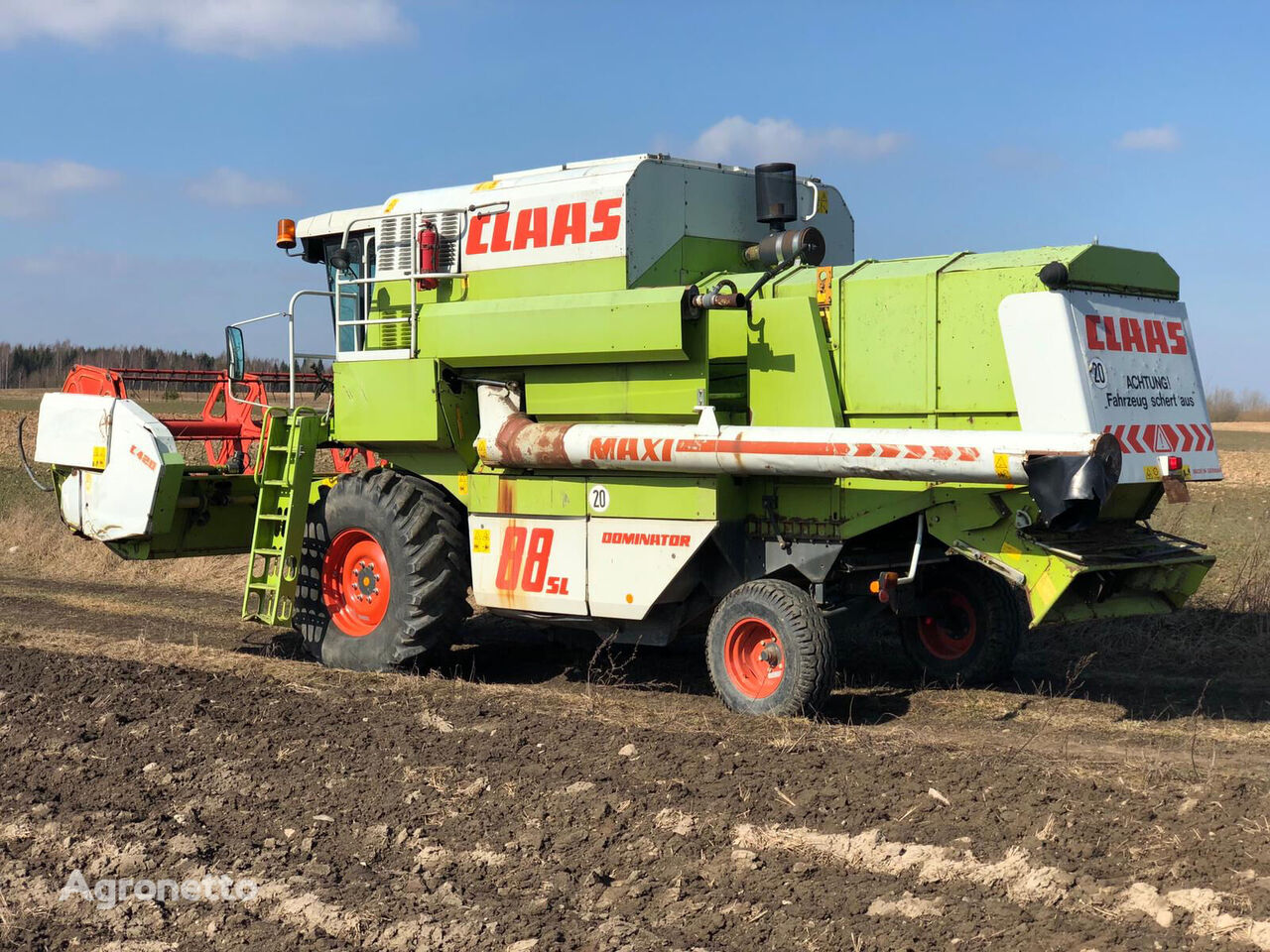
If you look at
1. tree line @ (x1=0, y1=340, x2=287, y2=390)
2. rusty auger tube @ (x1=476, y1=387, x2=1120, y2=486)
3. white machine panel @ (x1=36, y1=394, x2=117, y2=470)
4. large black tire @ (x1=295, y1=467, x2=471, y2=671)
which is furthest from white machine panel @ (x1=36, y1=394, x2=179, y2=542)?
tree line @ (x1=0, y1=340, x2=287, y2=390)

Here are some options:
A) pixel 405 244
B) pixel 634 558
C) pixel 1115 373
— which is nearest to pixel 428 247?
pixel 405 244

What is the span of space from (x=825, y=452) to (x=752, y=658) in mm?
1486

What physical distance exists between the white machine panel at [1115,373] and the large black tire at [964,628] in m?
1.65

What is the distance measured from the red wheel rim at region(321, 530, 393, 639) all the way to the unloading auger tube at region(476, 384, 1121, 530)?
1302 millimetres

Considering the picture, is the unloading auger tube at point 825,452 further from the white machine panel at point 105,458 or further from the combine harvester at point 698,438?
the white machine panel at point 105,458

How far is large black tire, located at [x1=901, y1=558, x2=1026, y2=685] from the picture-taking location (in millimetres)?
9102

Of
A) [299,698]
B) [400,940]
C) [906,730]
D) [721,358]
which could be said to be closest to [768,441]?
[721,358]

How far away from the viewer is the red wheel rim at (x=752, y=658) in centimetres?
805

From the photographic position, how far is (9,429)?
39.6m

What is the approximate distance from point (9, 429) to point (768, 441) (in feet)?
121

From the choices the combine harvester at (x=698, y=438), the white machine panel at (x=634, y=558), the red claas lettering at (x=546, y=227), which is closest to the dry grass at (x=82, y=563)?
the combine harvester at (x=698, y=438)

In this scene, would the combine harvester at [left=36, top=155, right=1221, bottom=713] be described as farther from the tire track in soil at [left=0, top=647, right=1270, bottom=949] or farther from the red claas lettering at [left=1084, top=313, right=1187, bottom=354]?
the tire track in soil at [left=0, top=647, right=1270, bottom=949]

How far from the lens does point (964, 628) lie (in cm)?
939

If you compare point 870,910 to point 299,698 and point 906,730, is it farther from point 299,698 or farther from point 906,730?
point 299,698
